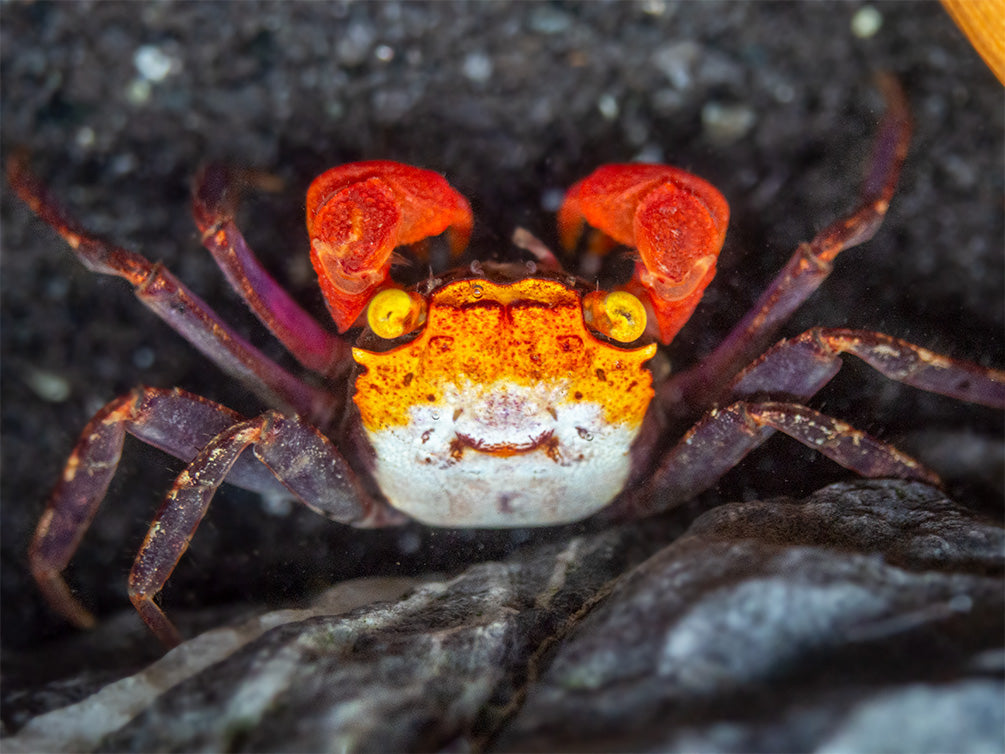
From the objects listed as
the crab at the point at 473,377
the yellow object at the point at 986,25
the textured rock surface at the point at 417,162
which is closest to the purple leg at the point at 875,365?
the crab at the point at 473,377

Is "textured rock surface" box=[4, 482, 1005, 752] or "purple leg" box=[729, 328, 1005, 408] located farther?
"purple leg" box=[729, 328, 1005, 408]

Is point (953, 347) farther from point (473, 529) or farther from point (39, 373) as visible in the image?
point (39, 373)

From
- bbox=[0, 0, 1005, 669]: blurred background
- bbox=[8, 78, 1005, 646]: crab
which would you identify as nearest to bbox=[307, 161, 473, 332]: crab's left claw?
bbox=[8, 78, 1005, 646]: crab

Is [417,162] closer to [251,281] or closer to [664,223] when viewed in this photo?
[251,281]

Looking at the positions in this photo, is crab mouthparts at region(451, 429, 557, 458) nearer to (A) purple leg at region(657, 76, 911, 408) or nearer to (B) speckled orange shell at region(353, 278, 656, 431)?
(B) speckled orange shell at region(353, 278, 656, 431)

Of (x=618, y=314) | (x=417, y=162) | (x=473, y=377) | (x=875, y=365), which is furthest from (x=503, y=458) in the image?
(x=417, y=162)

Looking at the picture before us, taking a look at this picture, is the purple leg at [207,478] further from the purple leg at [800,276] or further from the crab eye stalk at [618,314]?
the purple leg at [800,276]
